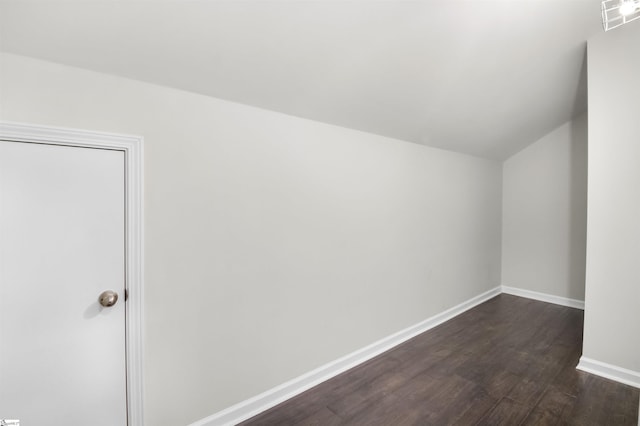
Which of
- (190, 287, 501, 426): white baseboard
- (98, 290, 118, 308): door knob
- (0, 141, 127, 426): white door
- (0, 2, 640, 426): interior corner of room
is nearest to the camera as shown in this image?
(0, 141, 127, 426): white door

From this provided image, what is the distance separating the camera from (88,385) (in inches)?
59.0

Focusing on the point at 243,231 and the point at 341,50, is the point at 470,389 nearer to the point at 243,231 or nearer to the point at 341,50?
the point at 243,231

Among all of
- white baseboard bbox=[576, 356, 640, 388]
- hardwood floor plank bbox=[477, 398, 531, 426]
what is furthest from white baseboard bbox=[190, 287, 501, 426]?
white baseboard bbox=[576, 356, 640, 388]

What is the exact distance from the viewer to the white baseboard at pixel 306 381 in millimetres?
1953

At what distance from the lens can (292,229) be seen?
2.24 m

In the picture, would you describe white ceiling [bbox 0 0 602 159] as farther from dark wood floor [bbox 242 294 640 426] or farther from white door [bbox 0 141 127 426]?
dark wood floor [bbox 242 294 640 426]

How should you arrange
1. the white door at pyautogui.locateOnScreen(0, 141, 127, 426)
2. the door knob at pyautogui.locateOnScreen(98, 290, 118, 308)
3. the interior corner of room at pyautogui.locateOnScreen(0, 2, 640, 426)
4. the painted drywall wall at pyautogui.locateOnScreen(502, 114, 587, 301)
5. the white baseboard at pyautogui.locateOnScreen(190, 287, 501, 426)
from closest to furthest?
1. the white door at pyautogui.locateOnScreen(0, 141, 127, 426)
2. the door knob at pyautogui.locateOnScreen(98, 290, 118, 308)
3. the interior corner of room at pyautogui.locateOnScreen(0, 2, 640, 426)
4. the white baseboard at pyautogui.locateOnScreen(190, 287, 501, 426)
5. the painted drywall wall at pyautogui.locateOnScreen(502, 114, 587, 301)

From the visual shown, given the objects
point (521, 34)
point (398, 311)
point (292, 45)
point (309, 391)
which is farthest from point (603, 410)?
point (292, 45)

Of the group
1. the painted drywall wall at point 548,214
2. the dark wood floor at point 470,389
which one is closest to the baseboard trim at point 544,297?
the painted drywall wall at point 548,214

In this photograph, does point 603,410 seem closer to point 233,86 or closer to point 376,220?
point 376,220

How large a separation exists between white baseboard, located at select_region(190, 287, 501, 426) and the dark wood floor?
0.17ft

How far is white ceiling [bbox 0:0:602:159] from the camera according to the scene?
1315 millimetres

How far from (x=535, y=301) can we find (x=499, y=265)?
0.70m

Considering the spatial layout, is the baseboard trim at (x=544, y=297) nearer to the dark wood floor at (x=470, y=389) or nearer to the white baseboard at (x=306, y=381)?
the dark wood floor at (x=470, y=389)
